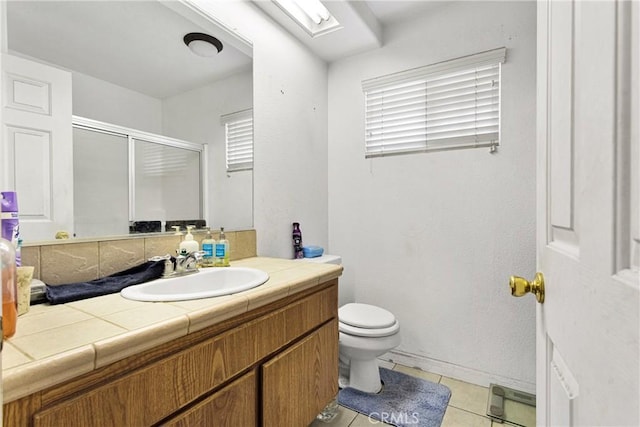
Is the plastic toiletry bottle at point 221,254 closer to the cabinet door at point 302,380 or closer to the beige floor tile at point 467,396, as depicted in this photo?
the cabinet door at point 302,380

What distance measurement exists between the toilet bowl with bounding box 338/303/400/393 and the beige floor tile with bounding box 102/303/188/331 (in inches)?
43.8

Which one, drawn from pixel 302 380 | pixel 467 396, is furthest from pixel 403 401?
pixel 302 380

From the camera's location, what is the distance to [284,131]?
6.49 feet

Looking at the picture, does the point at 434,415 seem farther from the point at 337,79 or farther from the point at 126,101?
the point at 337,79

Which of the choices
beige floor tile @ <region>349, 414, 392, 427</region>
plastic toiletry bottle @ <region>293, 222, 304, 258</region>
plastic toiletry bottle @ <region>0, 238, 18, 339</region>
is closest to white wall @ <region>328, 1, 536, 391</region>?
plastic toiletry bottle @ <region>293, 222, 304, 258</region>

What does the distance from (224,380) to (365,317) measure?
105 centimetres

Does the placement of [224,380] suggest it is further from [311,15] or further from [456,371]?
[311,15]

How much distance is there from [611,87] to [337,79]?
225 centimetres

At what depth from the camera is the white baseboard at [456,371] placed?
5.77ft

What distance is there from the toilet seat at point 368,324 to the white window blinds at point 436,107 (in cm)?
113

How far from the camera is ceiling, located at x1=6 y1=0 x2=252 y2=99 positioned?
0.97m

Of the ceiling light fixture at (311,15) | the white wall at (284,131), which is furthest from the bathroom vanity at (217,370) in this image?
the ceiling light fixture at (311,15)

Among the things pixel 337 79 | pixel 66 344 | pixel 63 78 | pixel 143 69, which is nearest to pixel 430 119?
pixel 337 79

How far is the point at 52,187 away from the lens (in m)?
1.00
